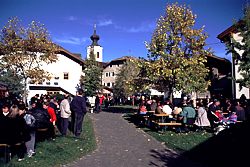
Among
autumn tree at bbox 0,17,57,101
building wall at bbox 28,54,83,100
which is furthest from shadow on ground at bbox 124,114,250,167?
building wall at bbox 28,54,83,100

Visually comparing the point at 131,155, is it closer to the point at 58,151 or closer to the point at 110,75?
the point at 58,151

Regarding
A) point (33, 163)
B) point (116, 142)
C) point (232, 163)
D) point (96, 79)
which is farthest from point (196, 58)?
point (96, 79)

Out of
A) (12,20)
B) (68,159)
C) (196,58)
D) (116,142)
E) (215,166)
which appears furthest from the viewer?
(12,20)

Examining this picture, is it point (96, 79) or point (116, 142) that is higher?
point (96, 79)

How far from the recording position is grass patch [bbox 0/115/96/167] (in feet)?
25.6

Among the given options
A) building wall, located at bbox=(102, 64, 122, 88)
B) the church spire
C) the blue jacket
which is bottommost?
the blue jacket

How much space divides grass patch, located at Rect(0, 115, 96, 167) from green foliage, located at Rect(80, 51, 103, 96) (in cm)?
4253

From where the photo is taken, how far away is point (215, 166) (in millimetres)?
7723

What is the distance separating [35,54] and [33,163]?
2043 centimetres

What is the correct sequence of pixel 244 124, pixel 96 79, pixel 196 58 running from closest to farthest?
pixel 244 124 < pixel 196 58 < pixel 96 79

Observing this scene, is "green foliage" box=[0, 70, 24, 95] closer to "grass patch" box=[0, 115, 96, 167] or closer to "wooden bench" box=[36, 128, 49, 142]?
"wooden bench" box=[36, 128, 49, 142]

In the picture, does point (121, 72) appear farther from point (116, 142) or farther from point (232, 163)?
point (232, 163)

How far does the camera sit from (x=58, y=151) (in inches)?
362

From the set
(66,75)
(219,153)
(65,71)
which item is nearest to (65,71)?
(65,71)
